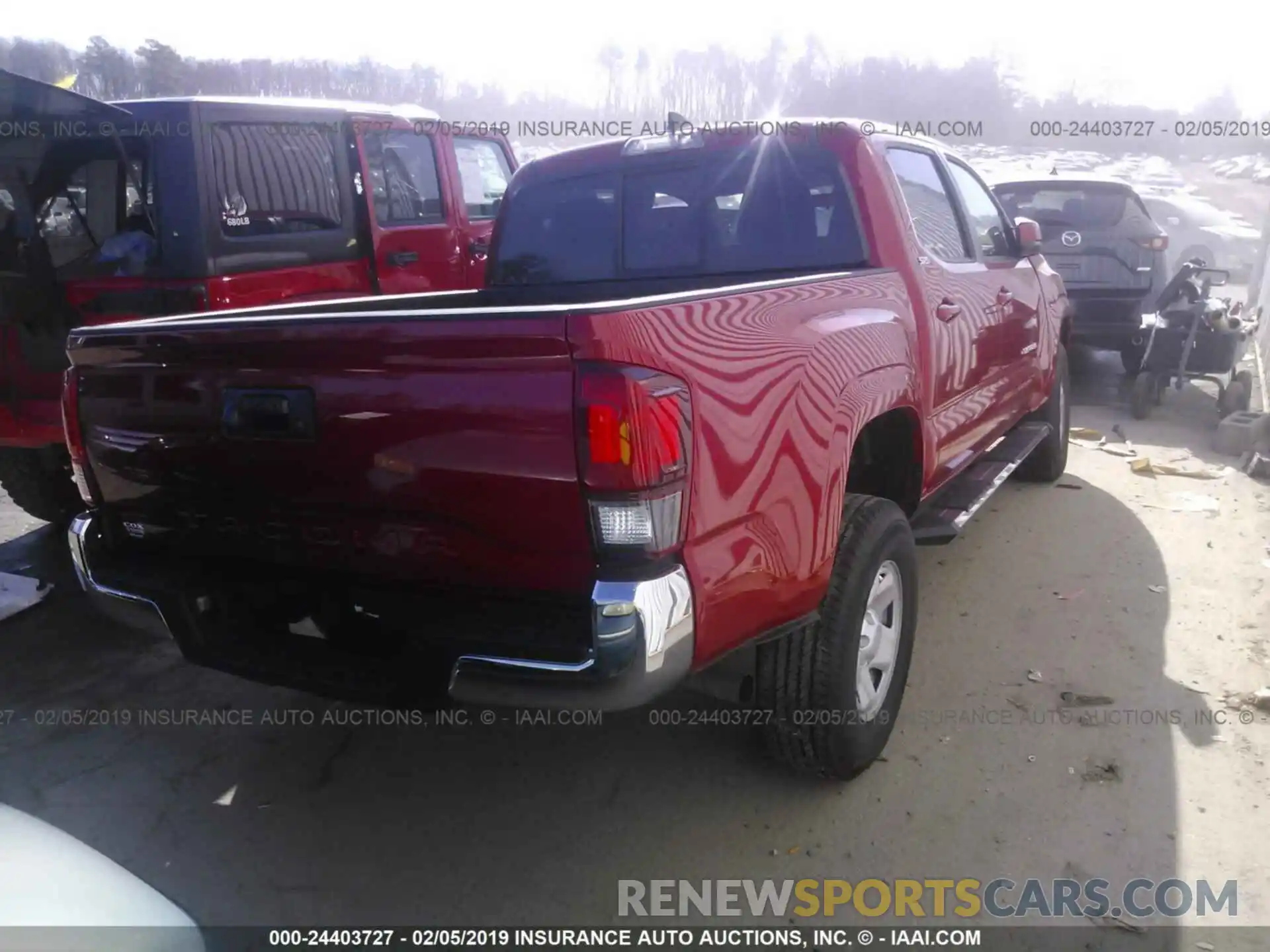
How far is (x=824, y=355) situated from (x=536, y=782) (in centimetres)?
158

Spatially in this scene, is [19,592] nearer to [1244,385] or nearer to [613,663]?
[613,663]

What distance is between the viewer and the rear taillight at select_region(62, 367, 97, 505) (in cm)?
264

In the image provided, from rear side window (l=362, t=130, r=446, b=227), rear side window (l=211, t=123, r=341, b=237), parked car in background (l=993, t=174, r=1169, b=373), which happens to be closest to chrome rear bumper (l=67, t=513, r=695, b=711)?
rear side window (l=211, t=123, r=341, b=237)

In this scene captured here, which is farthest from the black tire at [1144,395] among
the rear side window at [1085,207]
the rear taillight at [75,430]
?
the rear taillight at [75,430]

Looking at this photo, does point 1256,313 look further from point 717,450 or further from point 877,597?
point 717,450

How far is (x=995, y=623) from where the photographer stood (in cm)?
395

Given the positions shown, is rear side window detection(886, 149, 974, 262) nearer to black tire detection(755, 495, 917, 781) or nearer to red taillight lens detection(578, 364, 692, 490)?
black tire detection(755, 495, 917, 781)

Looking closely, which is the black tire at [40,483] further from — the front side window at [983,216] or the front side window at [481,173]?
the front side window at [983,216]

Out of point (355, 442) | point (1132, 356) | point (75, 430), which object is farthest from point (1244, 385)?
point (75, 430)

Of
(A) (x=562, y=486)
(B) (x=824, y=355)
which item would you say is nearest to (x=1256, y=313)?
(B) (x=824, y=355)

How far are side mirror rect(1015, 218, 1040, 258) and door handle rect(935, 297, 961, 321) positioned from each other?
131 centimetres

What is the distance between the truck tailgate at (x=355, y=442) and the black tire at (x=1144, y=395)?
21.8 feet

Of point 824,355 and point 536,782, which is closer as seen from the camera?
point 824,355

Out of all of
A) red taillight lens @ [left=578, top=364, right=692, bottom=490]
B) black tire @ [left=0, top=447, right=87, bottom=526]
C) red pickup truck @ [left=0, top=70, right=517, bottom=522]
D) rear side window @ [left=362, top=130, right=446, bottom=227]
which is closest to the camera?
red taillight lens @ [left=578, top=364, right=692, bottom=490]
